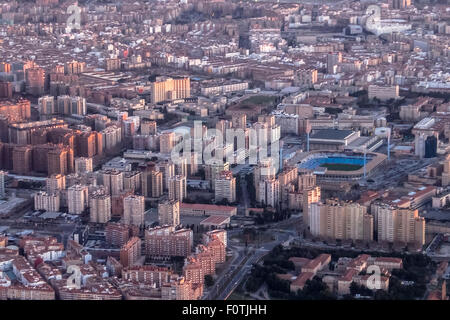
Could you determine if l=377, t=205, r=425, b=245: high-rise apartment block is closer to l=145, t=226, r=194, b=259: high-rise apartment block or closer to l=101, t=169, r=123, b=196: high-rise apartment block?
l=145, t=226, r=194, b=259: high-rise apartment block

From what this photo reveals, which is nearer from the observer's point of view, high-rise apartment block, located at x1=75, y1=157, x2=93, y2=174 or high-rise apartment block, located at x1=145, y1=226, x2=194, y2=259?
high-rise apartment block, located at x1=145, y1=226, x2=194, y2=259

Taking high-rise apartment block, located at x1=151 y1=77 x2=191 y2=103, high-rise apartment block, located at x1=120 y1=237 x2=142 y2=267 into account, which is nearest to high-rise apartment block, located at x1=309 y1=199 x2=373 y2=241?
high-rise apartment block, located at x1=120 y1=237 x2=142 y2=267

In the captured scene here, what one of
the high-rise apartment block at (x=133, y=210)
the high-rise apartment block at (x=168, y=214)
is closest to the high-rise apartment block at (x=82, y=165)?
the high-rise apartment block at (x=133, y=210)

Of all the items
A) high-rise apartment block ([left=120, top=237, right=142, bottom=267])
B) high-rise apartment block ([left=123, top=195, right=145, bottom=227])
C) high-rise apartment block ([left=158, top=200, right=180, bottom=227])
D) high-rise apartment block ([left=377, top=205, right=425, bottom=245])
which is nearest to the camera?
high-rise apartment block ([left=120, top=237, right=142, bottom=267])

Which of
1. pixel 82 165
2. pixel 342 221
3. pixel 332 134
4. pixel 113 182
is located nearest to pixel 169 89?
pixel 332 134

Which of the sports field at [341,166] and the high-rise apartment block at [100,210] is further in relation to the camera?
the sports field at [341,166]

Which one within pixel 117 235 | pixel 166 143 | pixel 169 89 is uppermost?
pixel 169 89

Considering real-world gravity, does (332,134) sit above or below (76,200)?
above

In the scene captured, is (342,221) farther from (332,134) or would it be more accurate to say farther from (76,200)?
(332,134)

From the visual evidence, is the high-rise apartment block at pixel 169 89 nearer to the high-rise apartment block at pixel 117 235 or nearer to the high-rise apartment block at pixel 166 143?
the high-rise apartment block at pixel 166 143
